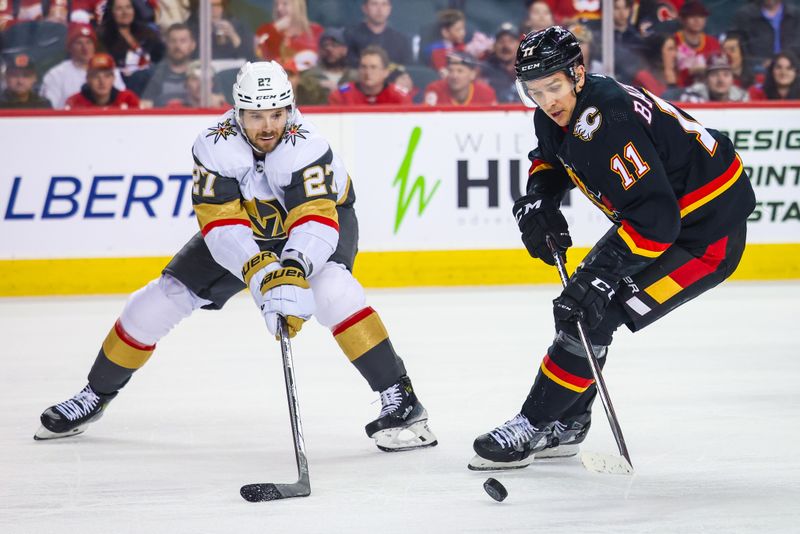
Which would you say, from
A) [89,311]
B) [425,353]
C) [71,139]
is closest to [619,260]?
[425,353]

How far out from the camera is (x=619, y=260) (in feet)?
8.95

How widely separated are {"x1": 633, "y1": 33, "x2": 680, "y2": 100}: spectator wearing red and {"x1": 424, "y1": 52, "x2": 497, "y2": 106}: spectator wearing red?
88 cm

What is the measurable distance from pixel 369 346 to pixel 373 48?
3.92 m

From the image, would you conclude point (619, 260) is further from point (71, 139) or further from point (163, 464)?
point (71, 139)

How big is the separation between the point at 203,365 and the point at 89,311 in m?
1.55

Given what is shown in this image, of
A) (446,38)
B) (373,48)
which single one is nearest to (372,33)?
(373,48)

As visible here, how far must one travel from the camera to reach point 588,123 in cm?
271

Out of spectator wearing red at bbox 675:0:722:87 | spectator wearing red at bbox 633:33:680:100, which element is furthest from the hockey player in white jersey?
spectator wearing red at bbox 675:0:722:87

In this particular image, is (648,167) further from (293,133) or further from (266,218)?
(266,218)

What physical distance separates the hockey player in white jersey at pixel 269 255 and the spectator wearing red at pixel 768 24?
4.43 m

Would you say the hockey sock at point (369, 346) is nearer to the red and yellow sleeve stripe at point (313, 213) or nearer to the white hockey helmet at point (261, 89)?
the red and yellow sleeve stripe at point (313, 213)

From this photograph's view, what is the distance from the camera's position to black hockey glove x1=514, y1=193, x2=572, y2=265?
3059mm

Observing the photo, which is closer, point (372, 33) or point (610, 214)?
point (610, 214)

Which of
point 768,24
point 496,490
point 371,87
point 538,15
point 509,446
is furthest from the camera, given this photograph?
point 768,24
